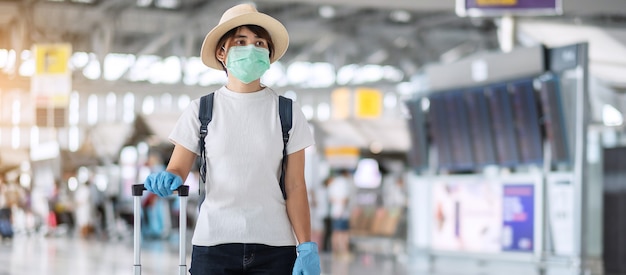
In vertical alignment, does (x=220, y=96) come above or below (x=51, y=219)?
above

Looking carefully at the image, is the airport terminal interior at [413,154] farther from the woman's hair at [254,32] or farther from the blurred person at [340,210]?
the woman's hair at [254,32]

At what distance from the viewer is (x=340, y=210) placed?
62.2 ft

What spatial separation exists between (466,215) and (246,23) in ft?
40.7

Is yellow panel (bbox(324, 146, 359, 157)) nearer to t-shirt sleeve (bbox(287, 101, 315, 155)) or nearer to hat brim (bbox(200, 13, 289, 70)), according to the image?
hat brim (bbox(200, 13, 289, 70))

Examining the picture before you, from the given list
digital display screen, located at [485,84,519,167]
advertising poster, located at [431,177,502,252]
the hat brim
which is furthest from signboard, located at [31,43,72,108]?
the hat brim

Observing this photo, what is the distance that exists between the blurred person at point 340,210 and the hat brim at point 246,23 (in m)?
15.2

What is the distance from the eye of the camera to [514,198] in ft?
47.7

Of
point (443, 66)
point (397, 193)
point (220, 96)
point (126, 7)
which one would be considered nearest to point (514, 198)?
point (443, 66)

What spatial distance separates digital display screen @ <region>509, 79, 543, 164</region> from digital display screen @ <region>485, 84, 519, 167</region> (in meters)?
0.11

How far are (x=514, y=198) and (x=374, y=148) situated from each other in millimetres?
18920

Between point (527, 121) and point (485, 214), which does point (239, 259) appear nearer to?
point (527, 121)

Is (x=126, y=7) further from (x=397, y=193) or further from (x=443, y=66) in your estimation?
(x=443, y=66)

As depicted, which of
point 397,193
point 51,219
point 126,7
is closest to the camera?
point 397,193

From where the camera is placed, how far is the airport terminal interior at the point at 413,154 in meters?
13.8
